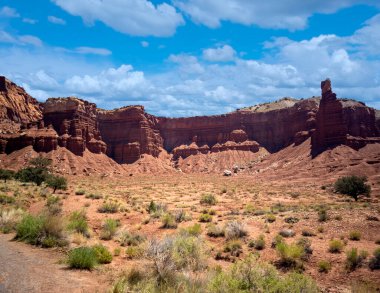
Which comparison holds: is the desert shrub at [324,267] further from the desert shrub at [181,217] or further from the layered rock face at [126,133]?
the layered rock face at [126,133]

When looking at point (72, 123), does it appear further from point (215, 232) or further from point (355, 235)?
point (355, 235)

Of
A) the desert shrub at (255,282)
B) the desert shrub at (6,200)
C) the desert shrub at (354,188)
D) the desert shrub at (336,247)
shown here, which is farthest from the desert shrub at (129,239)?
the desert shrub at (354,188)

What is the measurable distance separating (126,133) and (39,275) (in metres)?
92.9

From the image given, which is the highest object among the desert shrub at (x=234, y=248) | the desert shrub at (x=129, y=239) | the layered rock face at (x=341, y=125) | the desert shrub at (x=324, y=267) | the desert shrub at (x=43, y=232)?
the layered rock face at (x=341, y=125)

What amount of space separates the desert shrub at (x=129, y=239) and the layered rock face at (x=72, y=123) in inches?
2740

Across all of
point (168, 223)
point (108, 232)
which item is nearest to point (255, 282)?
point (108, 232)

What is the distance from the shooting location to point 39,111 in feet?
374

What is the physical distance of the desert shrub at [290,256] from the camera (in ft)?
40.6

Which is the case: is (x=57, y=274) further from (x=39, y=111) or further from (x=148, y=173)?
(x=39, y=111)

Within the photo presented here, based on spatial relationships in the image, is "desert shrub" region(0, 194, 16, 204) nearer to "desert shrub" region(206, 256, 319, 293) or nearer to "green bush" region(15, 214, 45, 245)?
"green bush" region(15, 214, 45, 245)

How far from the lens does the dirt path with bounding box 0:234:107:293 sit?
848 cm

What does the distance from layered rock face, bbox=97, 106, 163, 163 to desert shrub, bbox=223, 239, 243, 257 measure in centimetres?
8386

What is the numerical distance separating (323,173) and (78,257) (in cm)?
5416

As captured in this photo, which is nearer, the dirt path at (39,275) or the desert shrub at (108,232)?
the dirt path at (39,275)
